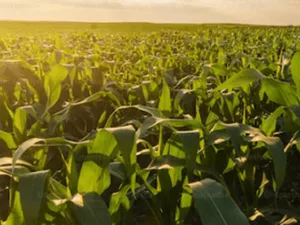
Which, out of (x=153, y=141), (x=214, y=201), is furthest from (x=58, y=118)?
(x=214, y=201)

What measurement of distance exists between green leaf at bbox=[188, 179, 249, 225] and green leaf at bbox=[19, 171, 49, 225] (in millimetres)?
383

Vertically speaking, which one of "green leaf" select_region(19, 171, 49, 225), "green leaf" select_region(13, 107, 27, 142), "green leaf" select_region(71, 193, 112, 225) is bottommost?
"green leaf" select_region(13, 107, 27, 142)

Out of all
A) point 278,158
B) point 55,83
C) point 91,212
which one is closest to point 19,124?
point 55,83

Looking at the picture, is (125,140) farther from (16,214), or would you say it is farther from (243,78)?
(243,78)

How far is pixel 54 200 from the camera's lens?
1339 millimetres

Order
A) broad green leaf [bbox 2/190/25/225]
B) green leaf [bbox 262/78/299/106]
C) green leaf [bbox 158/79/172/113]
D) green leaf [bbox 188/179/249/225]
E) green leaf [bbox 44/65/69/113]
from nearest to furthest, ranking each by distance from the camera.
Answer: green leaf [bbox 188/179/249/225]
broad green leaf [bbox 2/190/25/225]
green leaf [bbox 262/78/299/106]
green leaf [bbox 158/79/172/113]
green leaf [bbox 44/65/69/113]

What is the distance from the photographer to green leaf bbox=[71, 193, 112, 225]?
120 centimetres

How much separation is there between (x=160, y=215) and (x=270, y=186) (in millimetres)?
842

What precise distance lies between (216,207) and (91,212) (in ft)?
1.02

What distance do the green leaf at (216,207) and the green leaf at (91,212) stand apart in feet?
0.75

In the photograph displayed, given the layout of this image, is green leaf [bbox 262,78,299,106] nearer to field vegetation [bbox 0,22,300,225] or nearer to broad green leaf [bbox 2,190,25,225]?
field vegetation [bbox 0,22,300,225]

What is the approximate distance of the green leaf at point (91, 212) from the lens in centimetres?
120

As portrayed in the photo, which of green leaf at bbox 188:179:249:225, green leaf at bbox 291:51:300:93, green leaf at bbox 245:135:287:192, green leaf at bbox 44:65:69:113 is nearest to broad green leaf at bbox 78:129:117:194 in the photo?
green leaf at bbox 188:179:249:225

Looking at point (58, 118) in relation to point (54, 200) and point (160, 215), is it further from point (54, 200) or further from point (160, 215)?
point (54, 200)
